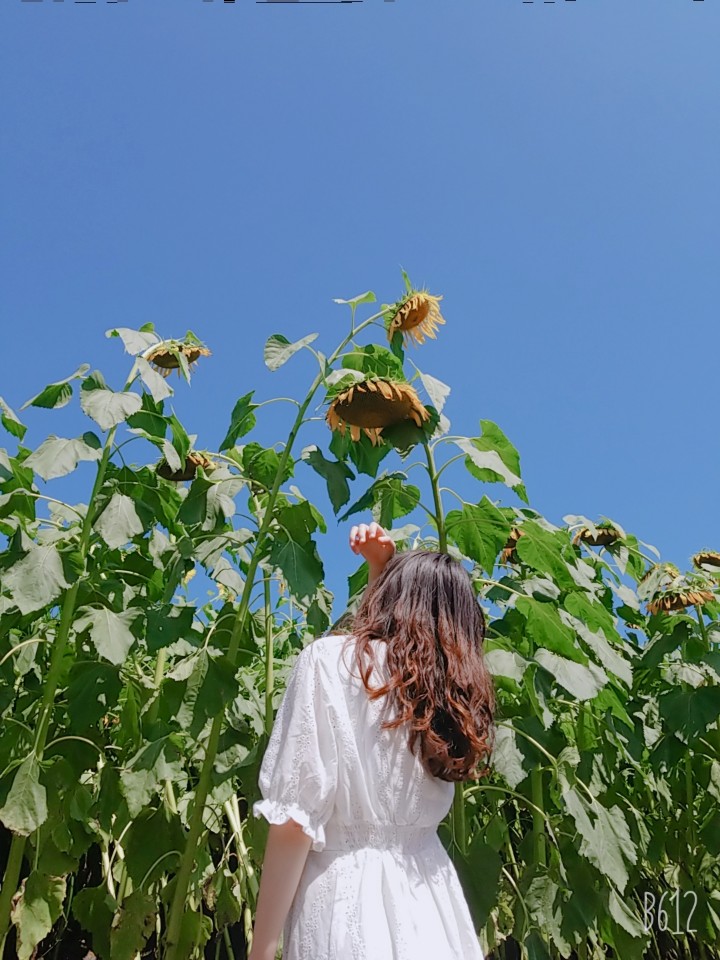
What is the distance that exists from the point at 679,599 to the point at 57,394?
233 cm

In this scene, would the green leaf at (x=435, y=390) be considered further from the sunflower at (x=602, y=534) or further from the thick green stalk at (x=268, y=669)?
the sunflower at (x=602, y=534)

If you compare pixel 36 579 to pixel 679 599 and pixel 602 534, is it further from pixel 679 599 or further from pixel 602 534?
pixel 679 599

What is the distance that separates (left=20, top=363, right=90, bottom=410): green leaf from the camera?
232 centimetres

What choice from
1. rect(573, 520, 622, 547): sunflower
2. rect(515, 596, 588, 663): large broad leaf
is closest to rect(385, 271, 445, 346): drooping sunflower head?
rect(515, 596, 588, 663): large broad leaf

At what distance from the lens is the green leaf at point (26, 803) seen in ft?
6.78

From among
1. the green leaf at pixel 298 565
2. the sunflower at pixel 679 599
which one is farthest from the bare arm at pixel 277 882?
the sunflower at pixel 679 599

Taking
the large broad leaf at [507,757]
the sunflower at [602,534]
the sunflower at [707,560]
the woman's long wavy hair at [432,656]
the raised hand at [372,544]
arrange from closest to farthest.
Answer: the woman's long wavy hair at [432,656] < the raised hand at [372,544] < the large broad leaf at [507,757] < the sunflower at [602,534] < the sunflower at [707,560]

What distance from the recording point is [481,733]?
58.9 inches

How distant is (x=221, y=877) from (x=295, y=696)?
5.16 ft

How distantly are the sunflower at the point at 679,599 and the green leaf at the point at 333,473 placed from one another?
170cm

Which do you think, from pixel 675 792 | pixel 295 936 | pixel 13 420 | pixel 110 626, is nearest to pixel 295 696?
pixel 295 936

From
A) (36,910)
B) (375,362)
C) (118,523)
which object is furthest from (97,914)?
(375,362)

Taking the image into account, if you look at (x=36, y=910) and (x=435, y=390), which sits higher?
(x=435, y=390)

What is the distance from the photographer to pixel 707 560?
3.81 m
